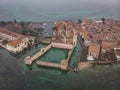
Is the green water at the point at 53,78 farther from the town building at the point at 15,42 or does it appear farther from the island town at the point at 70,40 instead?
the town building at the point at 15,42

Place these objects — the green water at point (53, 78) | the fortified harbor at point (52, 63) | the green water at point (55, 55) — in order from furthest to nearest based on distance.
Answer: the green water at point (55, 55) → the fortified harbor at point (52, 63) → the green water at point (53, 78)

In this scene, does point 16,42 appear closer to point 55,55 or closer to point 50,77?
point 55,55

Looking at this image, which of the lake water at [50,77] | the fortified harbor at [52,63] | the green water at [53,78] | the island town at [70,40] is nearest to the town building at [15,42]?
the island town at [70,40]

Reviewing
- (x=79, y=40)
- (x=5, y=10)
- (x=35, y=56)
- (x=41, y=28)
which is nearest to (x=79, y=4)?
(x=5, y=10)

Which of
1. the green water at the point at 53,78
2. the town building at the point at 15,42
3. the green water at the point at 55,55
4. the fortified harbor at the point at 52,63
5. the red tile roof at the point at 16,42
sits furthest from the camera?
the red tile roof at the point at 16,42

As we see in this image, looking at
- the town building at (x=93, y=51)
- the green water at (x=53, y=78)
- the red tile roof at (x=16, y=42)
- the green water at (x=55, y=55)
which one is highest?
the red tile roof at (x=16, y=42)

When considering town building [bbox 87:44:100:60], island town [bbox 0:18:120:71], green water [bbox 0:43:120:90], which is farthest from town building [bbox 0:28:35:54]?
town building [bbox 87:44:100:60]
